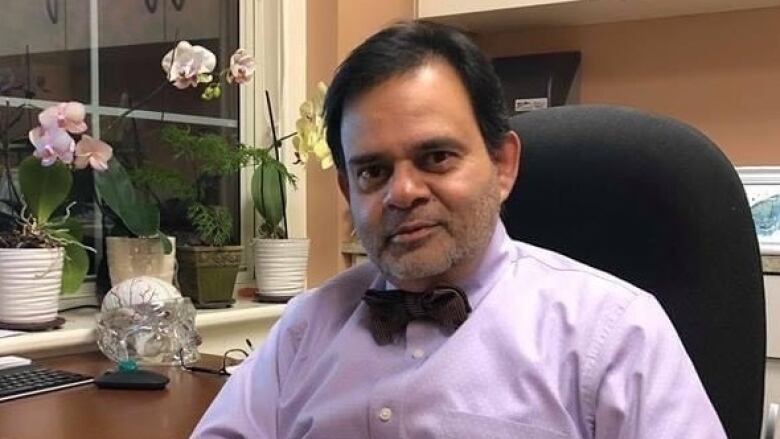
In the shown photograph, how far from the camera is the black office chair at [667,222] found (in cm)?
103

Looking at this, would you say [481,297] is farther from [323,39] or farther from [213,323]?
[323,39]

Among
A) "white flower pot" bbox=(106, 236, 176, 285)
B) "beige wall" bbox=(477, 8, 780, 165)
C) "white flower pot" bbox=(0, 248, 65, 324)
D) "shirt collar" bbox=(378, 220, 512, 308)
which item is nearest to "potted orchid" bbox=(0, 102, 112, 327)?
"white flower pot" bbox=(0, 248, 65, 324)

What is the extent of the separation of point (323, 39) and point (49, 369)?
4.25 feet

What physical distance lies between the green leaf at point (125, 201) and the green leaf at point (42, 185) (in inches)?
4.1

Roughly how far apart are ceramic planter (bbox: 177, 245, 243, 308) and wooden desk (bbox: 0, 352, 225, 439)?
46cm

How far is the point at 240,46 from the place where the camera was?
97.0 inches

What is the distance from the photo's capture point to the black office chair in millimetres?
1032

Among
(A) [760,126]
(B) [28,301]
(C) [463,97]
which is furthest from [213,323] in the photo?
(A) [760,126]

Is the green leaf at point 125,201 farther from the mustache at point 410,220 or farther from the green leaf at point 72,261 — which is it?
the mustache at point 410,220

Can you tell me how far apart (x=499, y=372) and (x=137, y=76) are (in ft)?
4.89

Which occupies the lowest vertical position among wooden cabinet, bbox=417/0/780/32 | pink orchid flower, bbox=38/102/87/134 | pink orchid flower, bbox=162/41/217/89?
pink orchid flower, bbox=38/102/87/134

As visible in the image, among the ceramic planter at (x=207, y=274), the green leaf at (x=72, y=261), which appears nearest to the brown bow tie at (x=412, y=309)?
the green leaf at (x=72, y=261)

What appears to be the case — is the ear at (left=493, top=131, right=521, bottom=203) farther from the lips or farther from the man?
the lips

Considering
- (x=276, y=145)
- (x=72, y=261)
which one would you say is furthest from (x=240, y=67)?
(x=72, y=261)
